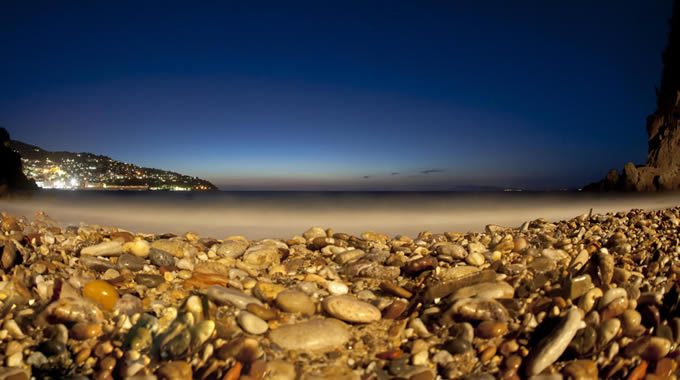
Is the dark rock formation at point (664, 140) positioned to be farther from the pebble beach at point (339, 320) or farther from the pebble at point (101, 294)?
the pebble at point (101, 294)

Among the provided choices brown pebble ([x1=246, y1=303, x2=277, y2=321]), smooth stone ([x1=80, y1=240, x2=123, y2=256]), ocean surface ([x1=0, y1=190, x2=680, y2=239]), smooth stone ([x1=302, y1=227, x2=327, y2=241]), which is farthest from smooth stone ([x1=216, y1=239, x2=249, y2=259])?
ocean surface ([x1=0, y1=190, x2=680, y2=239])

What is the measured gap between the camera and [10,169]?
28.9 m

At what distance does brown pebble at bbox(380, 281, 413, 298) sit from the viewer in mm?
2414

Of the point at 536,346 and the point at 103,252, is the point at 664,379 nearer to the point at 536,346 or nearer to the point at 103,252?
the point at 536,346

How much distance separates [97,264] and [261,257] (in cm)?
129

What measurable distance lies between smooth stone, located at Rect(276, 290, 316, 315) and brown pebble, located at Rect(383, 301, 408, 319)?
0.46m

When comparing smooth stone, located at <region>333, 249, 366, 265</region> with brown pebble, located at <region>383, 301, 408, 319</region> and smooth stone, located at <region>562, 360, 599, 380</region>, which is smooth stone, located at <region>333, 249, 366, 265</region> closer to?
brown pebble, located at <region>383, 301, 408, 319</region>

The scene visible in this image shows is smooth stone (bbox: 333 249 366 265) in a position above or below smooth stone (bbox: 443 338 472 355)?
above

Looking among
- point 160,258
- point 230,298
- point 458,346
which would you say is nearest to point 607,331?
point 458,346

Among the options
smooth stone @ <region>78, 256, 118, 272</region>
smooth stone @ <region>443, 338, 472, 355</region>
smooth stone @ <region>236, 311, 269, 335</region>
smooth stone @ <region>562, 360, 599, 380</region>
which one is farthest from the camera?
smooth stone @ <region>78, 256, 118, 272</region>

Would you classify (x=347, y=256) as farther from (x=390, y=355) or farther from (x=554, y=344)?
(x=554, y=344)

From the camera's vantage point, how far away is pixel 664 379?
1.53 metres

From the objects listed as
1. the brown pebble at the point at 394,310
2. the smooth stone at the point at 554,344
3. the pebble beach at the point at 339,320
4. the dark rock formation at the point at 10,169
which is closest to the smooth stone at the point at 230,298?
the pebble beach at the point at 339,320

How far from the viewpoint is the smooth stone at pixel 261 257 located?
→ 321 cm
